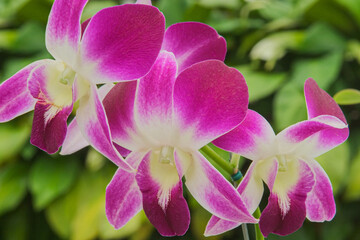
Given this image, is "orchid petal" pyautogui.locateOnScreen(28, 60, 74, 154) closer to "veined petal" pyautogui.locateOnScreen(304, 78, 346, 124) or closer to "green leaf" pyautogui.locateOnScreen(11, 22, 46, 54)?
"veined petal" pyautogui.locateOnScreen(304, 78, 346, 124)

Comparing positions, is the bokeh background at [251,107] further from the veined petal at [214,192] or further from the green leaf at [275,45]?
the veined petal at [214,192]

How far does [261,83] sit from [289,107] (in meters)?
0.13

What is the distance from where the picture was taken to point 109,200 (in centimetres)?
34

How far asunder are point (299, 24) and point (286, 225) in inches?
55.1

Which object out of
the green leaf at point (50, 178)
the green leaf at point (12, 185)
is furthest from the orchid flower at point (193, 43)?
the green leaf at point (12, 185)

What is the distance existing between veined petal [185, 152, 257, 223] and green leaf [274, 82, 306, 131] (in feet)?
2.99

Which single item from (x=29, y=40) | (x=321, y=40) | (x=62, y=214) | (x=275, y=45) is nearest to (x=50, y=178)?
(x=62, y=214)

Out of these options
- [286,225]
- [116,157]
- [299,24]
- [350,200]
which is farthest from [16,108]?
[299,24]

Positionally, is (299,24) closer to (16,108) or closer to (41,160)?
(41,160)

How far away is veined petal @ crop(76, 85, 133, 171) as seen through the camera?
0.97ft

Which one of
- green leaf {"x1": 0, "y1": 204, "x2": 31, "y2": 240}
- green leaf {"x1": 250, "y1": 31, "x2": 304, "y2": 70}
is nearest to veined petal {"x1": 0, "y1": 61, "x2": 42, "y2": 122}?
green leaf {"x1": 250, "y1": 31, "x2": 304, "y2": 70}

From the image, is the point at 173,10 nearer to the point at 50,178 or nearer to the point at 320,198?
the point at 50,178

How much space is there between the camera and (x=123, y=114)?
12.6 inches

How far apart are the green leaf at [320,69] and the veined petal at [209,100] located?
107 centimetres
